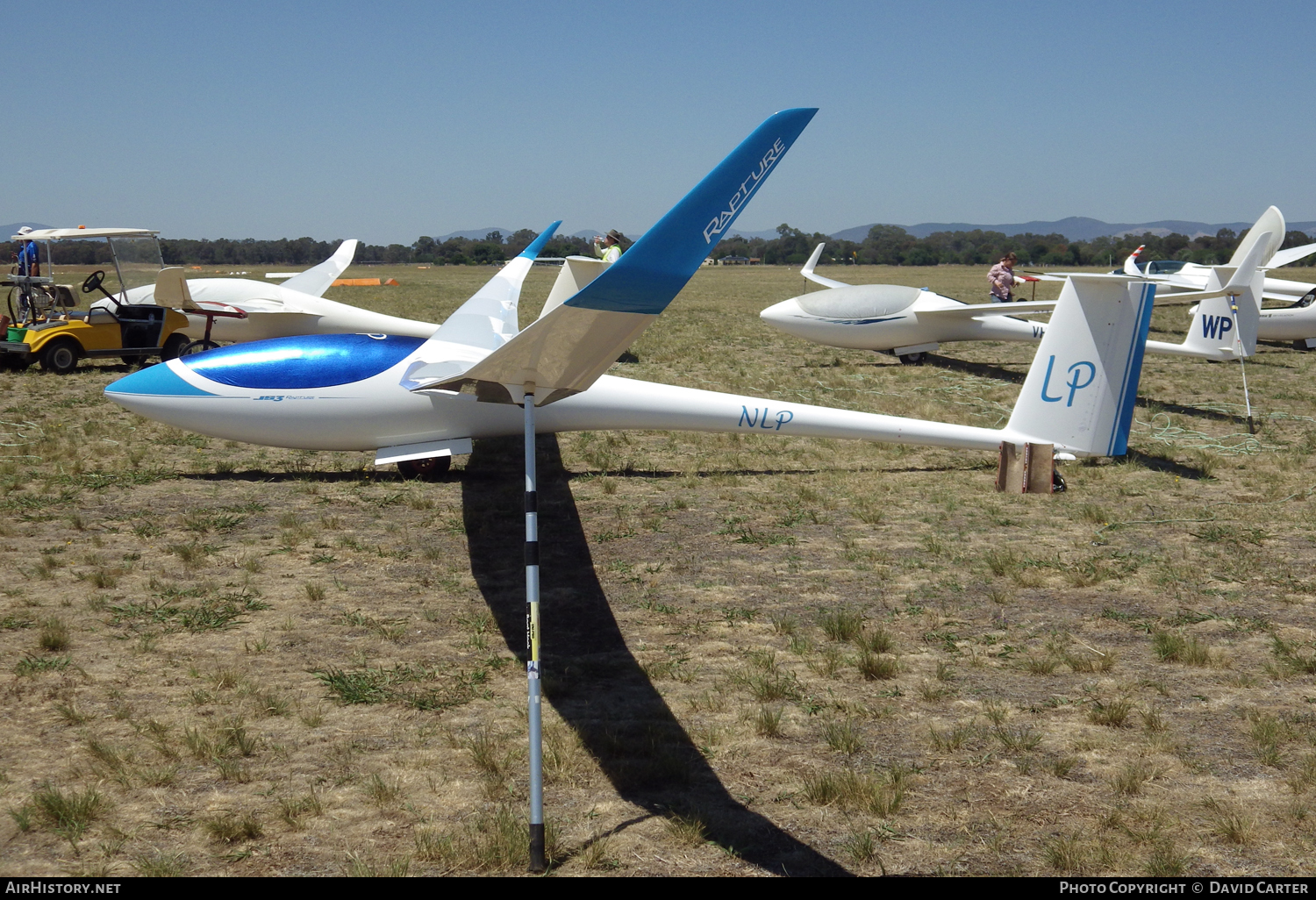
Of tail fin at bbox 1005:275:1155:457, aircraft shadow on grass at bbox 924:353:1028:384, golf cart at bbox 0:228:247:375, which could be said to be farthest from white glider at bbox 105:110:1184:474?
aircraft shadow on grass at bbox 924:353:1028:384

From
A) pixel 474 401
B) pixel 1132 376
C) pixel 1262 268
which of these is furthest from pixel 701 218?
pixel 1262 268

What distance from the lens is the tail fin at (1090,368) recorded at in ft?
30.8

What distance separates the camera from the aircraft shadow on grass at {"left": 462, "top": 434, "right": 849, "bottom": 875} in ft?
12.8

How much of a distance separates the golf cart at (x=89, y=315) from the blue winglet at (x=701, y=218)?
46.4 feet

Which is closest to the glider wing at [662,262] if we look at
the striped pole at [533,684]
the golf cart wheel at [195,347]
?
the striped pole at [533,684]

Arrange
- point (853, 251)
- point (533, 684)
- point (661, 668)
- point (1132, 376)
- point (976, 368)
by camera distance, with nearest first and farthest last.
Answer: point (533, 684)
point (661, 668)
point (1132, 376)
point (976, 368)
point (853, 251)

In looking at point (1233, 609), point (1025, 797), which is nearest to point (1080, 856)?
point (1025, 797)

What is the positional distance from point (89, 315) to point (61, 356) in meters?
0.82

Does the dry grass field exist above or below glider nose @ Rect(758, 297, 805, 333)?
below

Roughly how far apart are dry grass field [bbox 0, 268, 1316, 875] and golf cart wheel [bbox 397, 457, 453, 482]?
20cm

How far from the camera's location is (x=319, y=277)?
21.2m

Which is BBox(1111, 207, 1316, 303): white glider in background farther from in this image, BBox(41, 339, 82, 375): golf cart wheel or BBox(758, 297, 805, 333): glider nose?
BBox(41, 339, 82, 375): golf cart wheel

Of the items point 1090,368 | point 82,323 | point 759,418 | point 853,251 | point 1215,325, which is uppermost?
point 853,251

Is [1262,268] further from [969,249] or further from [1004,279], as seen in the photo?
[969,249]
